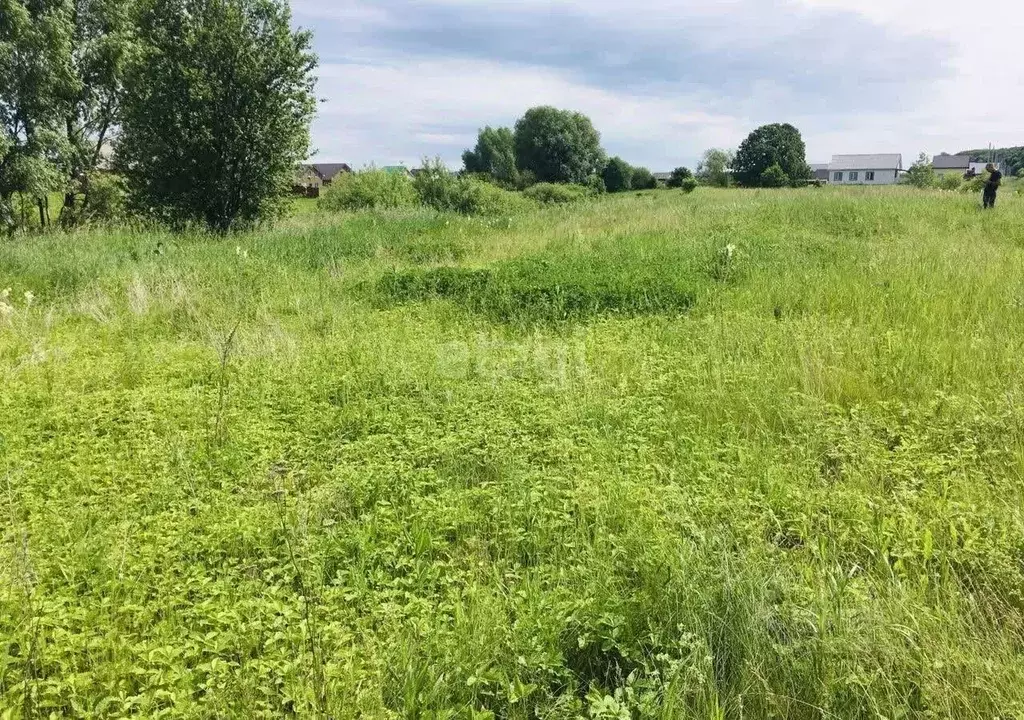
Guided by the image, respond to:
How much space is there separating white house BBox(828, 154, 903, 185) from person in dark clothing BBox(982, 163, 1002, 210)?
10699cm

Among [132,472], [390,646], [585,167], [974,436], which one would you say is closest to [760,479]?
[974,436]

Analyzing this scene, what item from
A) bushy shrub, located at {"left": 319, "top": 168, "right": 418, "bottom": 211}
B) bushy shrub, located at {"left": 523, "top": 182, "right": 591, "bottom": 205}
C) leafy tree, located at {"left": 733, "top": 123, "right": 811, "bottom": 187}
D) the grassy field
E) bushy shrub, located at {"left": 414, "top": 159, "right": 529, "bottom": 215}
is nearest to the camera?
the grassy field

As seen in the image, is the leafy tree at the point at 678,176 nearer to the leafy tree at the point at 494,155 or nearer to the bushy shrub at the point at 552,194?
the bushy shrub at the point at 552,194

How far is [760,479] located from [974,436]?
1.65 meters

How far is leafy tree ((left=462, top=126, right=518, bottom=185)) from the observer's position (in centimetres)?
7156

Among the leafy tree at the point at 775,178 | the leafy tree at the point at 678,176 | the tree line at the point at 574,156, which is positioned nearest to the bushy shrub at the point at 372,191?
the leafy tree at the point at 678,176

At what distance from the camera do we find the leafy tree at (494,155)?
71.6 m

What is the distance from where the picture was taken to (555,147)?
72.4 metres

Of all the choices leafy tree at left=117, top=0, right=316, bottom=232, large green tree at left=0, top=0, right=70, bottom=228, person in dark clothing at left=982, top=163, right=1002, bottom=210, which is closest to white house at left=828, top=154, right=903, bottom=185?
person in dark clothing at left=982, top=163, right=1002, bottom=210

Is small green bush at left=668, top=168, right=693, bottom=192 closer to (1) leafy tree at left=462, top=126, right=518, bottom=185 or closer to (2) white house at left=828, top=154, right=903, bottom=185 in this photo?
(1) leafy tree at left=462, top=126, right=518, bottom=185

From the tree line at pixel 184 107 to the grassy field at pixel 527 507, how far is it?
36.5 ft

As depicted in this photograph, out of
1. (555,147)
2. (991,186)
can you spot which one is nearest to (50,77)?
(991,186)

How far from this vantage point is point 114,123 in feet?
83.9

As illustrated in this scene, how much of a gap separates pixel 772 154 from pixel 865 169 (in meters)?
56.3
